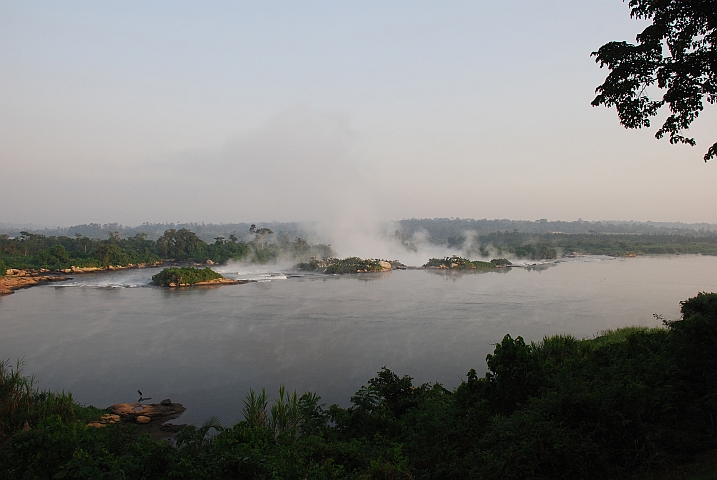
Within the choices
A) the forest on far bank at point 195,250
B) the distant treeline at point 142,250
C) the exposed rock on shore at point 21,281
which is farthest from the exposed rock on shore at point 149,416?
the distant treeline at point 142,250

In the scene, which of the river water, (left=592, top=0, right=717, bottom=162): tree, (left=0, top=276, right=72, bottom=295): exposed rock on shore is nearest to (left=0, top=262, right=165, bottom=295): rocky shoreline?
(left=0, top=276, right=72, bottom=295): exposed rock on shore

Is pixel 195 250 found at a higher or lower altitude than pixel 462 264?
higher

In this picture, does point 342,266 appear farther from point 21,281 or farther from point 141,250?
point 141,250

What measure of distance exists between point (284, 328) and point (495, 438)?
34.7ft

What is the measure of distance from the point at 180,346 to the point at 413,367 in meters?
6.40

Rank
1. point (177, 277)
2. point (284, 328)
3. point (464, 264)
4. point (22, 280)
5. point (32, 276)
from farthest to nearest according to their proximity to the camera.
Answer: point (464, 264) < point (32, 276) < point (22, 280) < point (177, 277) < point (284, 328)

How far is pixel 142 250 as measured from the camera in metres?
38.8

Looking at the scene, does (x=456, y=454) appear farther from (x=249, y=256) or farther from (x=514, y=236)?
(x=514, y=236)

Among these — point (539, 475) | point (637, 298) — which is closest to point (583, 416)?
point (539, 475)

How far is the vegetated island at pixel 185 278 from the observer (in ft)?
80.1

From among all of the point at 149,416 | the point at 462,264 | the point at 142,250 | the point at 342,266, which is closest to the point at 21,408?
the point at 149,416

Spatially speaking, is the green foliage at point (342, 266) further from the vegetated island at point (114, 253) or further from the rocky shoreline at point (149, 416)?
the rocky shoreline at point (149, 416)

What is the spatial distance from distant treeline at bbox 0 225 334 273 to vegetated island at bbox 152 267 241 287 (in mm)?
9525

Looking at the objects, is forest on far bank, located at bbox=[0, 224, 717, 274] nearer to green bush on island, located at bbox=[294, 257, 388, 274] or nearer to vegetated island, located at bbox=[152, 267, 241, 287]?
green bush on island, located at bbox=[294, 257, 388, 274]
